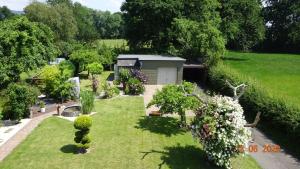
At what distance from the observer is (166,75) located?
35.7 metres

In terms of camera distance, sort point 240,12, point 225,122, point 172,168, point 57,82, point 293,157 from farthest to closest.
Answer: point 240,12 → point 57,82 → point 293,157 → point 172,168 → point 225,122

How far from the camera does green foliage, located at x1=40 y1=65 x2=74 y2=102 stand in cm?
2670

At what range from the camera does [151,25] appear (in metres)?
46.7

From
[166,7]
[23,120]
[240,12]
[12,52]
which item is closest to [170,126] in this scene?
[23,120]

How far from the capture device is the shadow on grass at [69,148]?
57.4ft

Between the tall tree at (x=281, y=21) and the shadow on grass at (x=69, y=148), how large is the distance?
62.8 meters

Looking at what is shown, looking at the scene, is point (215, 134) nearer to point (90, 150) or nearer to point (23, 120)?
point (90, 150)

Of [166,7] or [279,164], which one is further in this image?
[166,7]

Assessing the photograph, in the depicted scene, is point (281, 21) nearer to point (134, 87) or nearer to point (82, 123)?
point (134, 87)

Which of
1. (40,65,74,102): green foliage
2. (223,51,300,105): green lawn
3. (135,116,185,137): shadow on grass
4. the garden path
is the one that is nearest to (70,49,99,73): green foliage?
(40,65,74,102): green foliage

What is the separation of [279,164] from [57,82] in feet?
61.5

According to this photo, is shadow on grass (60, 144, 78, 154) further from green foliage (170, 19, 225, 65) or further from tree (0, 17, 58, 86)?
green foliage (170, 19, 225, 65)

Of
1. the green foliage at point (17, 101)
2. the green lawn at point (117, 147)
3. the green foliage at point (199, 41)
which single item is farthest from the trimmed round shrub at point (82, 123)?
the green foliage at point (199, 41)

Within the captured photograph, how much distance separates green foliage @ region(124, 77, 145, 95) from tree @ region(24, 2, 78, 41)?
87.0ft
